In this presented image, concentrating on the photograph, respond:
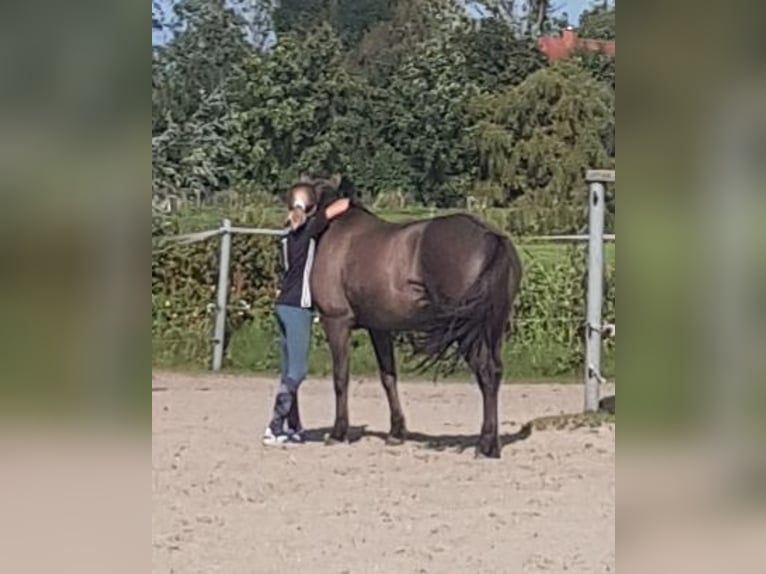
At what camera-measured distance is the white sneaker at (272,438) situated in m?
2.94

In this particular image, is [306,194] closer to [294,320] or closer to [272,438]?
[294,320]

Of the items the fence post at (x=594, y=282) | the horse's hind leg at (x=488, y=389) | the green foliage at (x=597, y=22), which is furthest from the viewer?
the horse's hind leg at (x=488, y=389)

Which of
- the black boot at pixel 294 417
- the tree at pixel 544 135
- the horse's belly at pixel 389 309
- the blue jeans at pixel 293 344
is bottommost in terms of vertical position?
the black boot at pixel 294 417

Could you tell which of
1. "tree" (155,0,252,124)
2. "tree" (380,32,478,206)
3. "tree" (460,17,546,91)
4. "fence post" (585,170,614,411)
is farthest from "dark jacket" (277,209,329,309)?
"fence post" (585,170,614,411)

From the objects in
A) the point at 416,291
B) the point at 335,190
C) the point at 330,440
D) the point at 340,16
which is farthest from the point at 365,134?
the point at 330,440

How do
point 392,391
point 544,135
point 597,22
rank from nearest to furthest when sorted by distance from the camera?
point 597,22
point 544,135
point 392,391

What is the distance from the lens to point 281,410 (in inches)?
116

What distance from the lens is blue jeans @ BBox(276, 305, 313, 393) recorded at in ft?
9.59

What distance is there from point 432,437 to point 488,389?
0.17m

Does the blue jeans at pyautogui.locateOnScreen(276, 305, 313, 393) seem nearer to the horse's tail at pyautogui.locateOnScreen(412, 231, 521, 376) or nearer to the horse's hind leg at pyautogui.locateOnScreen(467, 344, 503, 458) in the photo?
the horse's tail at pyautogui.locateOnScreen(412, 231, 521, 376)

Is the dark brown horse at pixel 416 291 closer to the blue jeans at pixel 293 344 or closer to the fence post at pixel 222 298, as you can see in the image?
the blue jeans at pixel 293 344

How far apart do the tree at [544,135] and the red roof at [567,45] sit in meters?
0.03

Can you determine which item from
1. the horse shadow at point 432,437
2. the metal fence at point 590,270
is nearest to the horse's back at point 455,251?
the metal fence at point 590,270
